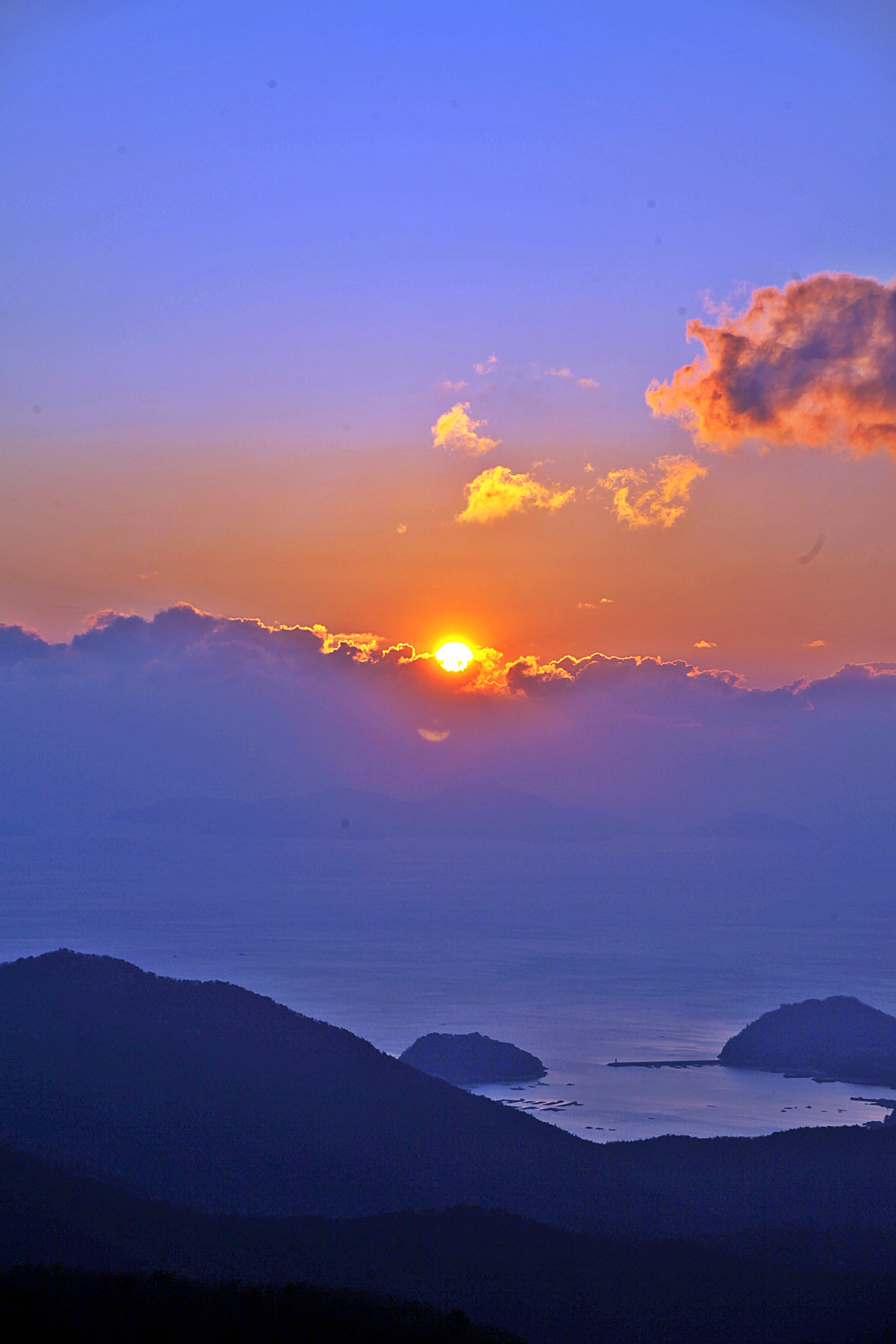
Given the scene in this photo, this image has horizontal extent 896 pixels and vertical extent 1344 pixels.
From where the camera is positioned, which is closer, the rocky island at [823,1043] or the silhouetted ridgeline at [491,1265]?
the silhouetted ridgeline at [491,1265]

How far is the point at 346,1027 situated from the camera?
126625 millimetres

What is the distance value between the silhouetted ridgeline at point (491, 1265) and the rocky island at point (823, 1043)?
250 ft

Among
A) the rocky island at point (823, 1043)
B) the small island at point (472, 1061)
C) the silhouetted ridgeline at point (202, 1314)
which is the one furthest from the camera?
the rocky island at point (823, 1043)

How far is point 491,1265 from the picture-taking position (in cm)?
4369

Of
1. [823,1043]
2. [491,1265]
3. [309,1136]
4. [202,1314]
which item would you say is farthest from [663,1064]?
[202,1314]

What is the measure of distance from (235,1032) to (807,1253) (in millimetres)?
38794

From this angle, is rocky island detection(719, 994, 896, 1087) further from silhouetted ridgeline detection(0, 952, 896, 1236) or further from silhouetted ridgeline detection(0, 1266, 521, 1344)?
silhouetted ridgeline detection(0, 1266, 521, 1344)

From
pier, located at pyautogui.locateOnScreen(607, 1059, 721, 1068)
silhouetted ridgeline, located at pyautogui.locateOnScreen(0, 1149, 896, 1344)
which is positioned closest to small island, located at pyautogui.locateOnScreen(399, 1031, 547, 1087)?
pier, located at pyautogui.locateOnScreen(607, 1059, 721, 1068)

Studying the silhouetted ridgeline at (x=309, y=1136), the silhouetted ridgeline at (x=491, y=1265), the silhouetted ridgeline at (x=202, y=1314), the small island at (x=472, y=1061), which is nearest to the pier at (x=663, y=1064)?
the small island at (x=472, y=1061)

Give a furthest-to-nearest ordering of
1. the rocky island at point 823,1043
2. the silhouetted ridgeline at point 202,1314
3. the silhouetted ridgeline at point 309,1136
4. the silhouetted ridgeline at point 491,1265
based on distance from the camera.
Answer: the rocky island at point 823,1043 → the silhouetted ridgeline at point 309,1136 → the silhouetted ridgeline at point 491,1265 → the silhouetted ridgeline at point 202,1314

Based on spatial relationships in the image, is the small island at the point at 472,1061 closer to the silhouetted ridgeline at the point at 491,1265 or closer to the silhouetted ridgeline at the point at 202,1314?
the silhouetted ridgeline at the point at 491,1265

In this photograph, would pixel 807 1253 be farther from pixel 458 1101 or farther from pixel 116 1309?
pixel 116 1309

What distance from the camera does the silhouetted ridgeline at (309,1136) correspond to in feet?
181

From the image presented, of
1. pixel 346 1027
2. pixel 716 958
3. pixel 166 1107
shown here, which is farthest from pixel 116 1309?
pixel 716 958
